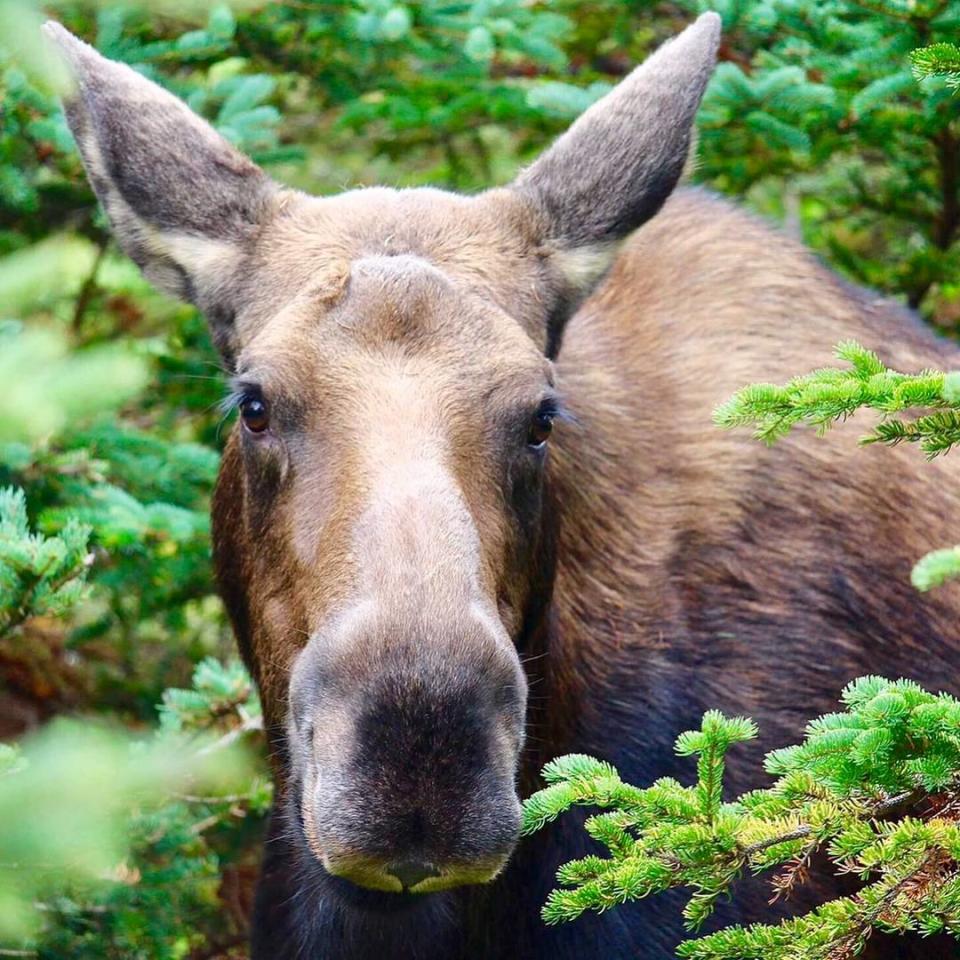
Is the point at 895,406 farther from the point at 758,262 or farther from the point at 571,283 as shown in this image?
the point at 758,262

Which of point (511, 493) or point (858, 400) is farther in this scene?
point (511, 493)

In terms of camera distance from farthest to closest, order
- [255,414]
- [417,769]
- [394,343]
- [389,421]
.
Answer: [255,414] → [394,343] → [389,421] → [417,769]

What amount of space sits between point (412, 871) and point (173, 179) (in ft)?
9.06

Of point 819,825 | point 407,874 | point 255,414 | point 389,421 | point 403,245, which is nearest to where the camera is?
point 819,825

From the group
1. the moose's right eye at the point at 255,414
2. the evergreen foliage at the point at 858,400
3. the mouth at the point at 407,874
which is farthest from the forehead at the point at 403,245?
the mouth at the point at 407,874

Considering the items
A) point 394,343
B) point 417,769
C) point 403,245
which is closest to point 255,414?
point 394,343

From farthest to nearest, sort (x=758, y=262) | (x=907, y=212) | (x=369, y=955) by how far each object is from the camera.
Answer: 1. (x=907, y=212)
2. (x=758, y=262)
3. (x=369, y=955)

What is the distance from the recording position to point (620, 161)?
539cm

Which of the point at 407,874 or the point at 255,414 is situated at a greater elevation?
the point at 255,414

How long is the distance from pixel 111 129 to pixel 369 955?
2.99 m

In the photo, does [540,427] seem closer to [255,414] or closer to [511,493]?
[511,493]

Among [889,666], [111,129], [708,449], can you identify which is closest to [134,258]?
[111,129]

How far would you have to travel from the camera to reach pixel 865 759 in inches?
124

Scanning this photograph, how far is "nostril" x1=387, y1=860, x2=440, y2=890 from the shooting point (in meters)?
3.72
